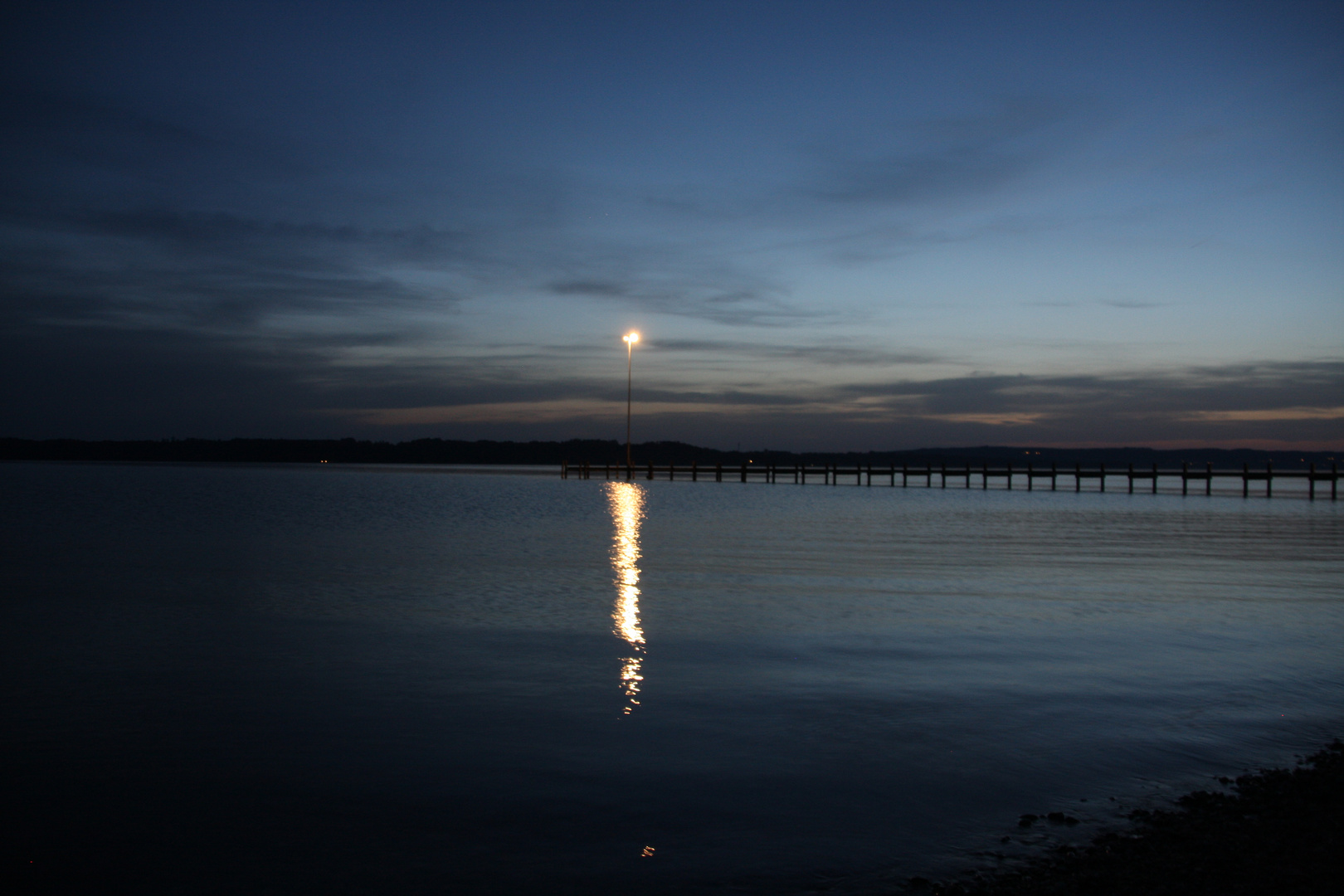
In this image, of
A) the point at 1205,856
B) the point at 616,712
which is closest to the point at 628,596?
the point at 616,712

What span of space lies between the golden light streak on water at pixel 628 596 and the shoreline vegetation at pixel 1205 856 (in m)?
4.21

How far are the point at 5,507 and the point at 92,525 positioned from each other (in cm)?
1336

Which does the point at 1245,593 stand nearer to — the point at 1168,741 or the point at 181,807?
the point at 1168,741

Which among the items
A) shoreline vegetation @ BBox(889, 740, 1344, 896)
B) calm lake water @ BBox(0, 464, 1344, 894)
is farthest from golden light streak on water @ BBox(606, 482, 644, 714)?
shoreline vegetation @ BBox(889, 740, 1344, 896)

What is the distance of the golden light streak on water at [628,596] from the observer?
10.2 m

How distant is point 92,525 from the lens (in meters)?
30.9

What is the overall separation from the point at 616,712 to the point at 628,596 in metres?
7.21

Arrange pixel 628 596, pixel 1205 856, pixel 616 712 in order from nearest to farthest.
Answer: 1. pixel 1205 856
2. pixel 616 712
3. pixel 628 596

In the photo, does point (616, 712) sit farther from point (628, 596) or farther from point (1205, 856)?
point (628, 596)

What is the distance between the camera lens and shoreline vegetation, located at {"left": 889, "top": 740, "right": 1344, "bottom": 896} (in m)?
5.15

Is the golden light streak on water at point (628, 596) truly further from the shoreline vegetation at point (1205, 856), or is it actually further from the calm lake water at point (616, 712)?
the shoreline vegetation at point (1205, 856)

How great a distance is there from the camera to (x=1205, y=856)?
5.50 meters

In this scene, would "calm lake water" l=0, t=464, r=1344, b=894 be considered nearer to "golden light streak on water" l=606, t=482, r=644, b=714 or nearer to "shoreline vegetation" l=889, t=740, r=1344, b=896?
"golden light streak on water" l=606, t=482, r=644, b=714

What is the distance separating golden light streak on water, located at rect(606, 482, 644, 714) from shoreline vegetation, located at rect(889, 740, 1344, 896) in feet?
13.8
